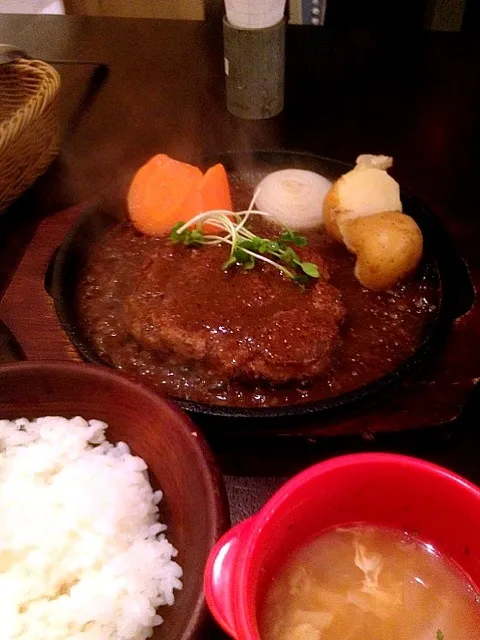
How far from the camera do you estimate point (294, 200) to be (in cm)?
207

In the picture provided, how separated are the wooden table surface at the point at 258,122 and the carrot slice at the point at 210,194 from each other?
0.83 ft

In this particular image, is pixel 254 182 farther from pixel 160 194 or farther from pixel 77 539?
pixel 77 539

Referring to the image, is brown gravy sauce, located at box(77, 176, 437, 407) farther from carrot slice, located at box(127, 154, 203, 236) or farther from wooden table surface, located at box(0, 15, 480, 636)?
wooden table surface, located at box(0, 15, 480, 636)

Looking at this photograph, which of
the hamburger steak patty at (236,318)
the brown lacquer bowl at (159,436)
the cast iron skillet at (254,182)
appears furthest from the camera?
the hamburger steak patty at (236,318)

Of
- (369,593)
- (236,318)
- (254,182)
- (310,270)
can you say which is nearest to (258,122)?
(254,182)

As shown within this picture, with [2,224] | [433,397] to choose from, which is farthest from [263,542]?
[2,224]

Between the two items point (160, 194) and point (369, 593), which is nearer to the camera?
point (369, 593)

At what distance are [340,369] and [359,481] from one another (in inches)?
29.1

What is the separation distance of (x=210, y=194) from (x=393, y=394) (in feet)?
3.21

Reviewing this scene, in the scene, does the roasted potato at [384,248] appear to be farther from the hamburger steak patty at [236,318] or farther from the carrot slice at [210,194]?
the carrot slice at [210,194]

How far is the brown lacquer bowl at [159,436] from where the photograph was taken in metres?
1.02

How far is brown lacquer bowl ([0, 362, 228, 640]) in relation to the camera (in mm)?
1018

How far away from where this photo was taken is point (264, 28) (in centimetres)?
252

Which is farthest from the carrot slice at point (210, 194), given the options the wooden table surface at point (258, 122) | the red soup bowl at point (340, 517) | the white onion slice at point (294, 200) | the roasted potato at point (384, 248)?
the red soup bowl at point (340, 517)
